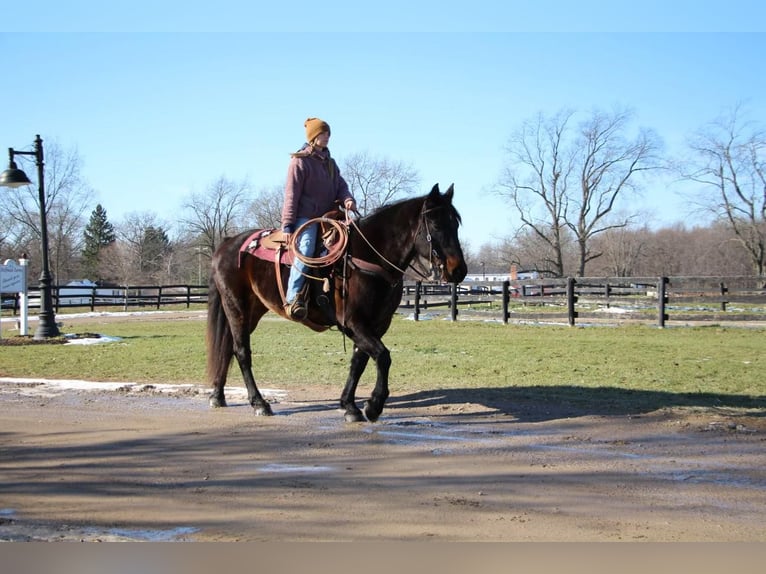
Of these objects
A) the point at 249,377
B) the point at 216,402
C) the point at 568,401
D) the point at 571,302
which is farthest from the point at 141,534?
the point at 571,302

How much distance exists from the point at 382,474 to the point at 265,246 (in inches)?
147

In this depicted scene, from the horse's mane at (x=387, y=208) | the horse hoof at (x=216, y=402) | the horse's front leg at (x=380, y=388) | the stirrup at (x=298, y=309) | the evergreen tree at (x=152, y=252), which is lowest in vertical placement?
the horse hoof at (x=216, y=402)

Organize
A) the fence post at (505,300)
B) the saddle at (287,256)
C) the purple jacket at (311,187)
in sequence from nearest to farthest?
1. the saddle at (287,256)
2. the purple jacket at (311,187)
3. the fence post at (505,300)

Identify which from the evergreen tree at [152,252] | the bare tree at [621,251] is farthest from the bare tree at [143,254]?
the bare tree at [621,251]

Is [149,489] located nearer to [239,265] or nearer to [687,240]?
[239,265]

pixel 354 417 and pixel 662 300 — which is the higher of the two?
pixel 662 300

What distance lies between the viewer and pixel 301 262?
7.62 m

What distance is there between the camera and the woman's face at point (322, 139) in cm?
777

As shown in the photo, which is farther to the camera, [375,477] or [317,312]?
[317,312]

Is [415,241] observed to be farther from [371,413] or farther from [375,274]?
[371,413]

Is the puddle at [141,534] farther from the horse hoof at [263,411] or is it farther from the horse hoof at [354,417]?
the horse hoof at [263,411]

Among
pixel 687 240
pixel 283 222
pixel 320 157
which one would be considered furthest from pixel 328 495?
pixel 687 240

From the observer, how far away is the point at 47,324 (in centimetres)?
1839

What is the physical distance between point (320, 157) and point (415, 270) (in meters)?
1.75
